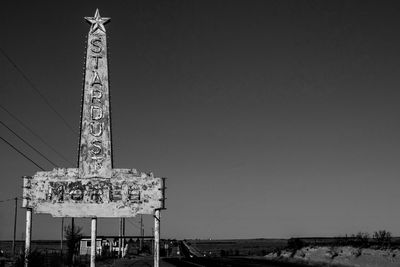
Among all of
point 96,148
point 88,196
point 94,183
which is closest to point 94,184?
point 94,183

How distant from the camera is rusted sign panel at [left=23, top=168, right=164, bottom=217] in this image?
19.5 metres

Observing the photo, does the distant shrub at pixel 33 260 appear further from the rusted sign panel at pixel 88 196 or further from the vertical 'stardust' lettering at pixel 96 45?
the vertical 'stardust' lettering at pixel 96 45

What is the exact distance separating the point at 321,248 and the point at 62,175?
37.3 m

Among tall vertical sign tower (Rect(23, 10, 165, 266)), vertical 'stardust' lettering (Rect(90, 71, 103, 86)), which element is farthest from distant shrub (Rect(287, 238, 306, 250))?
vertical 'stardust' lettering (Rect(90, 71, 103, 86))

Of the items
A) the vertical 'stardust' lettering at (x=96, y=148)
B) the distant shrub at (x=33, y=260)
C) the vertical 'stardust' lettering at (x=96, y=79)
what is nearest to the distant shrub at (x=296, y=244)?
the distant shrub at (x=33, y=260)

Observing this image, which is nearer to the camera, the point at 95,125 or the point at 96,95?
the point at 95,125

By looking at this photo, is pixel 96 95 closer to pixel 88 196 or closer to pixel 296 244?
pixel 88 196

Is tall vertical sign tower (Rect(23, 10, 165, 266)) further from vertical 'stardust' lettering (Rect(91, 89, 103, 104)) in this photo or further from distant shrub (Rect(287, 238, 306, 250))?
distant shrub (Rect(287, 238, 306, 250))

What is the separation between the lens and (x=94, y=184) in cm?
1948

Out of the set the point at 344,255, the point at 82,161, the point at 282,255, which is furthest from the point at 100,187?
the point at 282,255

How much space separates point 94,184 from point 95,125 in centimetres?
199

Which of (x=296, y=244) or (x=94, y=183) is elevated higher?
(x=94, y=183)

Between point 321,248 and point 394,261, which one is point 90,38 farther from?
point 321,248

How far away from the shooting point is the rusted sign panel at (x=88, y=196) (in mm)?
19484
